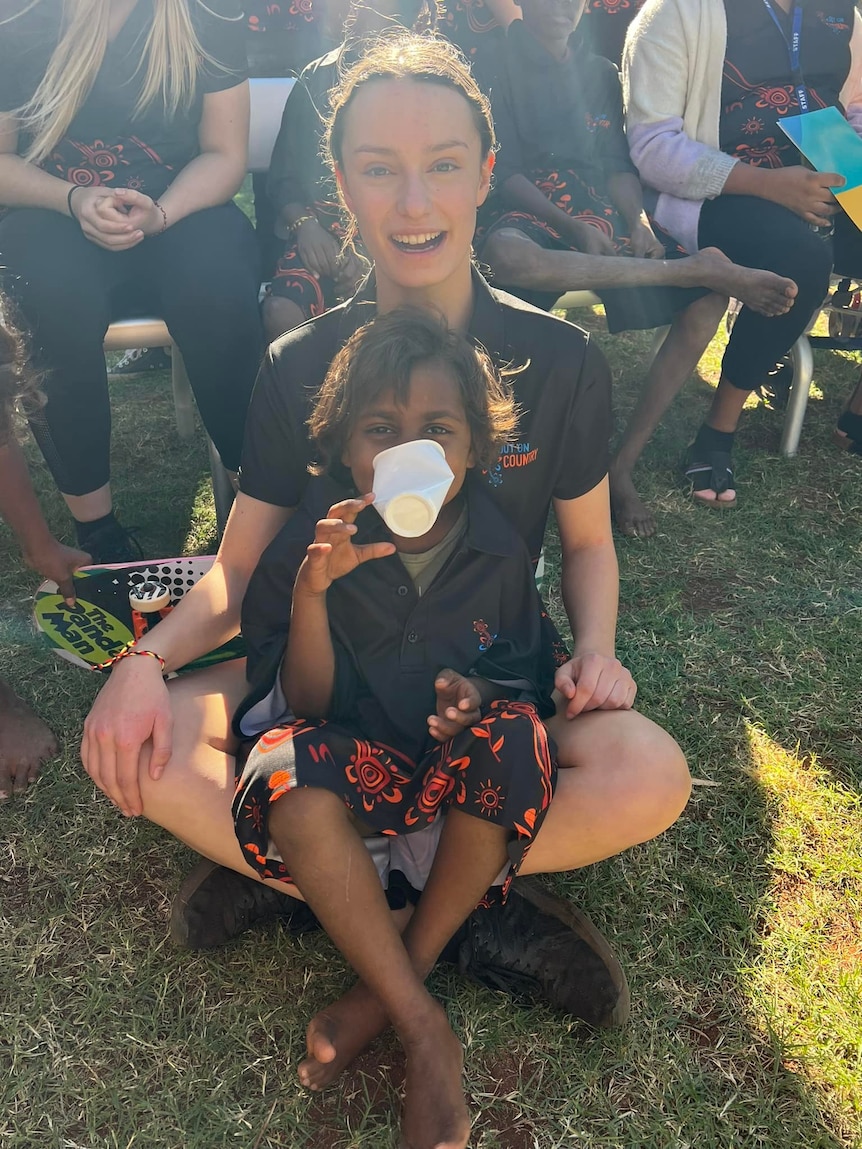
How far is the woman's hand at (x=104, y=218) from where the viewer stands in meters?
2.30

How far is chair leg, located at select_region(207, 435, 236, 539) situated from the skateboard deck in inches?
13.9

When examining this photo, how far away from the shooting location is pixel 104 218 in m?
2.32

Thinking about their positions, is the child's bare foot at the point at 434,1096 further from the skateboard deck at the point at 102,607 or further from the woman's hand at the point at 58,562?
the woman's hand at the point at 58,562

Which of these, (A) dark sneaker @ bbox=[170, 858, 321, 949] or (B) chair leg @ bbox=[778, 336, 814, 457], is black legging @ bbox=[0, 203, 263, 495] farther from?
(B) chair leg @ bbox=[778, 336, 814, 457]

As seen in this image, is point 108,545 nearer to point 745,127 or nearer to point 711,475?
point 711,475

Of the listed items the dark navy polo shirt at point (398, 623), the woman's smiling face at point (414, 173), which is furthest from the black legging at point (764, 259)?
the dark navy polo shirt at point (398, 623)

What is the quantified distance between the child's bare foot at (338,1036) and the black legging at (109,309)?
162 cm

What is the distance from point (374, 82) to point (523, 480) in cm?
72

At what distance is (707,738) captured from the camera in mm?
2111

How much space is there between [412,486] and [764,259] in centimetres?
209

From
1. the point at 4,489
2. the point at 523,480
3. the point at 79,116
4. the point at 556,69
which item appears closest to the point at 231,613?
the point at 523,480

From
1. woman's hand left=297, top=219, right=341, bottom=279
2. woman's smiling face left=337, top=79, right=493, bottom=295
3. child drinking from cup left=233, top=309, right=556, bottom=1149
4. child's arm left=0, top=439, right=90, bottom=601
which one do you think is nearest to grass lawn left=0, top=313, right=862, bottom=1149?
child drinking from cup left=233, top=309, right=556, bottom=1149

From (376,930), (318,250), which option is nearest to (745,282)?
(318,250)

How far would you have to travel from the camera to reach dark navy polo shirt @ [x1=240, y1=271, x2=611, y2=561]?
164 cm
